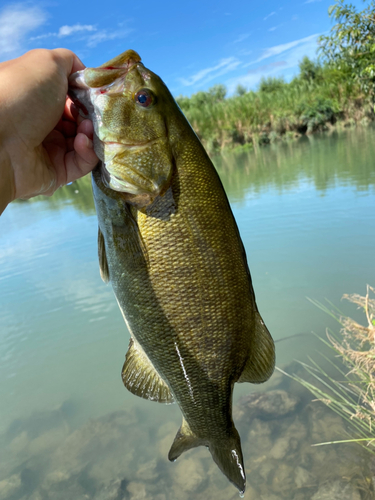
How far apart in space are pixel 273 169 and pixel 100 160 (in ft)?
60.3

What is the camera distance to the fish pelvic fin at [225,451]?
184 centimetres

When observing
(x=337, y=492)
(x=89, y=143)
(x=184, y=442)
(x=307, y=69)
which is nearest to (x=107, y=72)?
(x=89, y=143)

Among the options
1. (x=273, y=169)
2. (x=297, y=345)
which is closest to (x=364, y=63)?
(x=273, y=169)

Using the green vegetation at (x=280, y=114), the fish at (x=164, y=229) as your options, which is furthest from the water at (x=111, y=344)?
the green vegetation at (x=280, y=114)

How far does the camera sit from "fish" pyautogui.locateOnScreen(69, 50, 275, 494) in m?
1.63

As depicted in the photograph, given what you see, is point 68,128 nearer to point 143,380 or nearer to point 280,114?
point 143,380

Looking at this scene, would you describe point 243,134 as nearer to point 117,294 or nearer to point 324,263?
point 324,263

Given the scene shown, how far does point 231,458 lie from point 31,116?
6.13ft

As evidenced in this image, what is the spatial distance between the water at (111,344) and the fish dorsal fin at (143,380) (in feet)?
7.92

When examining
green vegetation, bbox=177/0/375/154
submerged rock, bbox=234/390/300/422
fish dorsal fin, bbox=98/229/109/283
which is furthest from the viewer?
green vegetation, bbox=177/0/375/154

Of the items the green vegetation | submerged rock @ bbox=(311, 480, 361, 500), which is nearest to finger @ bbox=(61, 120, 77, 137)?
submerged rock @ bbox=(311, 480, 361, 500)

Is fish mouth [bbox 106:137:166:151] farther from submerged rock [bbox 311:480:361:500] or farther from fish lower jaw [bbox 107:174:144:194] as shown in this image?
submerged rock [bbox 311:480:361:500]

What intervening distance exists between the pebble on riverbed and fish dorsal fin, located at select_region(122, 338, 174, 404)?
2.35m

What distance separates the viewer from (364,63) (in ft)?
43.1
